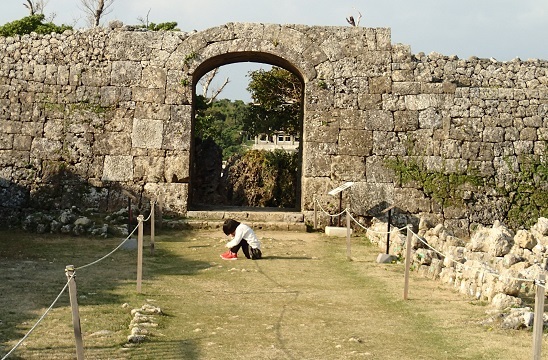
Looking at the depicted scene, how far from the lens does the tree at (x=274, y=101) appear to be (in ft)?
77.9

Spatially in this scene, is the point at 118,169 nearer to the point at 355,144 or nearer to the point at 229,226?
the point at 229,226

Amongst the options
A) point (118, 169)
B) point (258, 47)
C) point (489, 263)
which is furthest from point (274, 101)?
point (489, 263)

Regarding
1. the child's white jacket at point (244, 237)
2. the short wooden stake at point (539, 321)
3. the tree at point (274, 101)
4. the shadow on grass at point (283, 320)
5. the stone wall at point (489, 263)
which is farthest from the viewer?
the tree at point (274, 101)

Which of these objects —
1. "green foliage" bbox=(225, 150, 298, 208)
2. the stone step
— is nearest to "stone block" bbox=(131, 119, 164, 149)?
the stone step

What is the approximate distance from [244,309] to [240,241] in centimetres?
321

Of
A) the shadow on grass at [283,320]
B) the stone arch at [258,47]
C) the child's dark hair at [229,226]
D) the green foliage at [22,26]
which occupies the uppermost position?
the green foliage at [22,26]

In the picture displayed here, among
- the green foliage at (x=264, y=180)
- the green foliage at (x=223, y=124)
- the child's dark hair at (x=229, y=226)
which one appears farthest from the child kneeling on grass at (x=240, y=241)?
the green foliage at (x=223, y=124)

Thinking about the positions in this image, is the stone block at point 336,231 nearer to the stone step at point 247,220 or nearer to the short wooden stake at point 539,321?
the stone step at point 247,220

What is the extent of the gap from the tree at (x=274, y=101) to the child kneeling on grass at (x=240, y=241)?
13.2 metres

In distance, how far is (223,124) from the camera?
48.3 m

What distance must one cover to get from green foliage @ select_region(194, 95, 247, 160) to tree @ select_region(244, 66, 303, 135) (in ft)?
5.50

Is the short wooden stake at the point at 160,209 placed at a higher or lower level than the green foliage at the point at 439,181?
lower

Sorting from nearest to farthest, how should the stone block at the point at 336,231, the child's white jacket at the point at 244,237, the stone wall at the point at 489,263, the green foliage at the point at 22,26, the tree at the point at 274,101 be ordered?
the stone wall at the point at 489,263 → the child's white jacket at the point at 244,237 → the stone block at the point at 336,231 → the green foliage at the point at 22,26 → the tree at the point at 274,101

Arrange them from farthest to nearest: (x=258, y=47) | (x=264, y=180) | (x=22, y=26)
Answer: (x=264, y=180) < (x=22, y=26) < (x=258, y=47)
